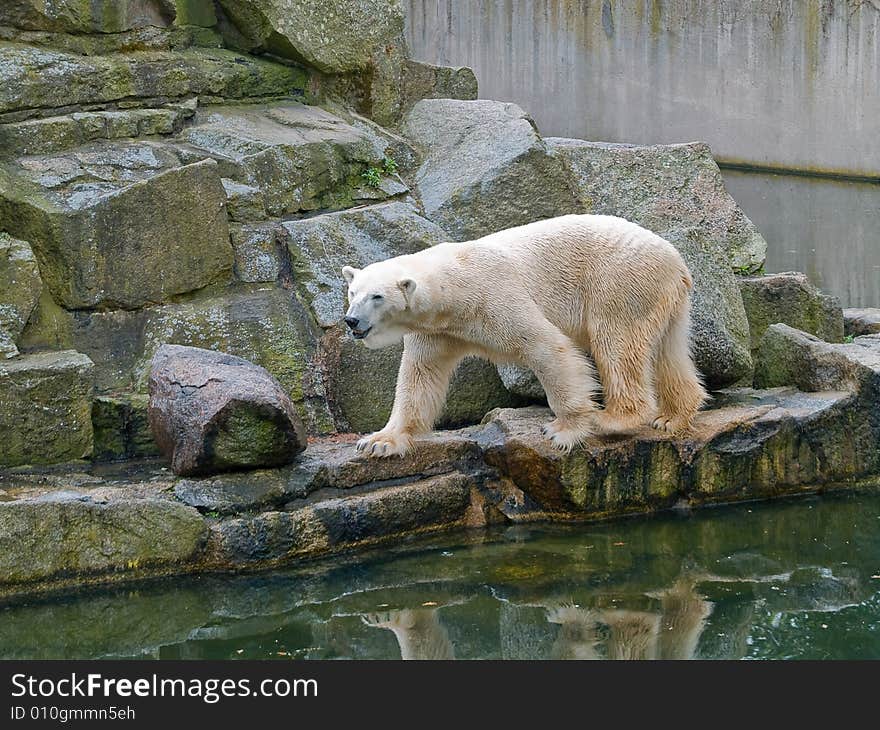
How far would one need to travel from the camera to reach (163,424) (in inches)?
233

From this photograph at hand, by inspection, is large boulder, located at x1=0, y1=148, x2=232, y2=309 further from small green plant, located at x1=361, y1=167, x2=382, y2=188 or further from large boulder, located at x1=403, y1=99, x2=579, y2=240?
large boulder, located at x1=403, y1=99, x2=579, y2=240

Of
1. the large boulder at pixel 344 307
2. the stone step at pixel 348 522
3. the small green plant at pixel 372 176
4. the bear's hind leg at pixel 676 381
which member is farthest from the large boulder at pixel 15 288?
the bear's hind leg at pixel 676 381

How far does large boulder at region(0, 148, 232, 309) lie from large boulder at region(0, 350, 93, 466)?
69 centimetres

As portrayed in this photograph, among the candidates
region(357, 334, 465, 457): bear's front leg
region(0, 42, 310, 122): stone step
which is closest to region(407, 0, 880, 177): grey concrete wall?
region(0, 42, 310, 122): stone step

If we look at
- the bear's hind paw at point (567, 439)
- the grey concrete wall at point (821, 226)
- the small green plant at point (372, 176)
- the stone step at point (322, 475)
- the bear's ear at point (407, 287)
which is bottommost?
the grey concrete wall at point (821, 226)

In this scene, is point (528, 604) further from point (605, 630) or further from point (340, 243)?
point (340, 243)

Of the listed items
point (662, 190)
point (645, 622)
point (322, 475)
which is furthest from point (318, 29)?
point (645, 622)

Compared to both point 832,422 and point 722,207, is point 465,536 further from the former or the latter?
A: point 722,207

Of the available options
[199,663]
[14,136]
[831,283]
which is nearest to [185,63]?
[14,136]

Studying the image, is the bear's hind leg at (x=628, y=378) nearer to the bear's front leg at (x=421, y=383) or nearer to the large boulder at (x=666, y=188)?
the bear's front leg at (x=421, y=383)

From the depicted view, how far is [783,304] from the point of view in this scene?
804 centimetres

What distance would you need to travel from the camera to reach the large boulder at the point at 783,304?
26.2 ft

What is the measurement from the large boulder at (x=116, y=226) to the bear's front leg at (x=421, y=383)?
1555mm

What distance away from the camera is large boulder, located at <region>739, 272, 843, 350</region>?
800 cm
